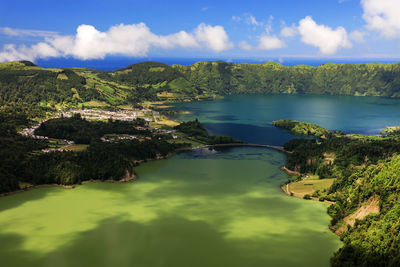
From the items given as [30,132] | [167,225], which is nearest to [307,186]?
[167,225]

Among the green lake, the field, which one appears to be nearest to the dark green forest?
the field

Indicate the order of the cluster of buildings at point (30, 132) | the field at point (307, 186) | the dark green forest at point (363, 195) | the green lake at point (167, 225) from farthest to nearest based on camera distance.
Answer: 1. the cluster of buildings at point (30, 132)
2. the field at point (307, 186)
3. the green lake at point (167, 225)
4. the dark green forest at point (363, 195)

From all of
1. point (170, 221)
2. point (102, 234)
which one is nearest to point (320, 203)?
point (170, 221)

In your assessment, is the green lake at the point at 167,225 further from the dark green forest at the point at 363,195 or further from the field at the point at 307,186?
the field at the point at 307,186

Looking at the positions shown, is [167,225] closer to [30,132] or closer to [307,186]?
[307,186]

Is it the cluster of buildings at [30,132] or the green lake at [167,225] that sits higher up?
the cluster of buildings at [30,132]

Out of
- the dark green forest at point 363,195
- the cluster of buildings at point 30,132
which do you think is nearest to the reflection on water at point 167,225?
the dark green forest at point 363,195

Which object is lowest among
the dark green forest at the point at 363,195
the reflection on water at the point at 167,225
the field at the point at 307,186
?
the reflection on water at the point at 167,225

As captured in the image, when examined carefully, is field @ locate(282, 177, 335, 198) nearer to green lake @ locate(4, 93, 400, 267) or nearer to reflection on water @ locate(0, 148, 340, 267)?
green lake @ locate(4, 93, 400, 267)
